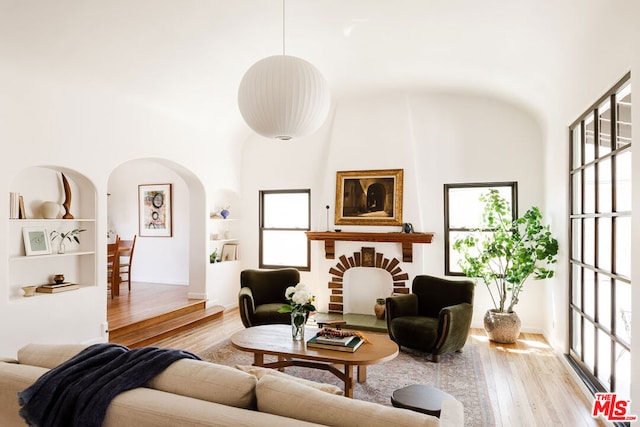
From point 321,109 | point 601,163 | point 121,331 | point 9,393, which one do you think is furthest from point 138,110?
point 601,163

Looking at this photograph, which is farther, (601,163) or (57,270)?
(57,270)

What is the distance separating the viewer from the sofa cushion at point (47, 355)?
6.27ft

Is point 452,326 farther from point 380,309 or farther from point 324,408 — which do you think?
point 324,408

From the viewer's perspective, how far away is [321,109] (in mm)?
2656

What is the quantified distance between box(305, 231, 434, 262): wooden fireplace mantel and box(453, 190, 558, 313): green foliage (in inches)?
21.5

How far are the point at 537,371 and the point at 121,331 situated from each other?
440 centimetres

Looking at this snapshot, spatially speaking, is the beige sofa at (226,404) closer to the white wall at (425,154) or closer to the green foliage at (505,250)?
the green foliage at (505,250)

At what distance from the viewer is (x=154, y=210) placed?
7.93 metres

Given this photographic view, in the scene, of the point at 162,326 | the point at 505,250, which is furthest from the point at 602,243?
the point at 162,326

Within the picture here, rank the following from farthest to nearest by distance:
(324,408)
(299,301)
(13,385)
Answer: (299,301)
(13,385)
(324,408)

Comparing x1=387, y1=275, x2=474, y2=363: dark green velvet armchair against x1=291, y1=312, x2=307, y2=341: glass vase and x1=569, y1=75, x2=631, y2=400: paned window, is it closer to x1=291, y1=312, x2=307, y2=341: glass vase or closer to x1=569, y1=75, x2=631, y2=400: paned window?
x1=569, y1=75, x2=631, y2=400: paned window

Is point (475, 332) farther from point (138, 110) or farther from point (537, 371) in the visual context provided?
point (138, 110)

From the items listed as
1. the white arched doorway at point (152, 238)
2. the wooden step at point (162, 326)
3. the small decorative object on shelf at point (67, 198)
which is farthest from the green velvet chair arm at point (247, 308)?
the white arched doorway at point (152, 238)

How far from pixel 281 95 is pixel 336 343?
1.98m
